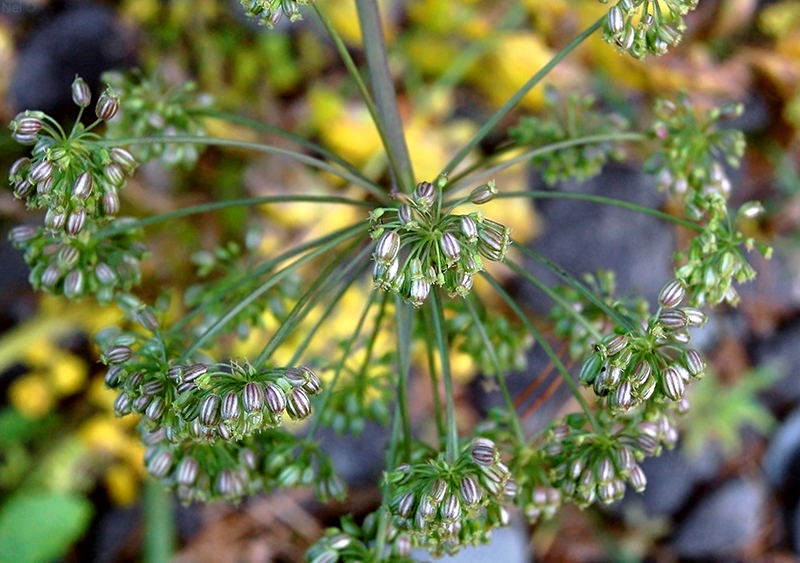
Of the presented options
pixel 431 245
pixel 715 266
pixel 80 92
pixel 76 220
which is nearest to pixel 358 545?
pixel 431 245

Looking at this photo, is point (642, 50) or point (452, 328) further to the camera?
point (452, 328)

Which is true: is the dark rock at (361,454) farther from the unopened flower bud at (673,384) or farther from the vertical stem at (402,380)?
the unopened flower bud at (673,384)

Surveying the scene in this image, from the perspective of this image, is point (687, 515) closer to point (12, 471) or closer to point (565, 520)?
point (565, 520)

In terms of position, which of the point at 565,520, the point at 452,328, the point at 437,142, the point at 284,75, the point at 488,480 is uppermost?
the point at 284,75

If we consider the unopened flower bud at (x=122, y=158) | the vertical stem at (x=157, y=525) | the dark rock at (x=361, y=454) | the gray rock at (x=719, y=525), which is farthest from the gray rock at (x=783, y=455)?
the unopened flower bud at (x=122, y=158)

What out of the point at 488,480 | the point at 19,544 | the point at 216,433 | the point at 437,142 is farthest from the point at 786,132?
the point at 19,544

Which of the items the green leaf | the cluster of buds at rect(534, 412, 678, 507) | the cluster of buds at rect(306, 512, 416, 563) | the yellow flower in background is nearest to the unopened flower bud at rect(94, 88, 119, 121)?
the cluster of buds at rect(306, 512, 416, 563)

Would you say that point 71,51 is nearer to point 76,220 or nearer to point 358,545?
point 76,220
